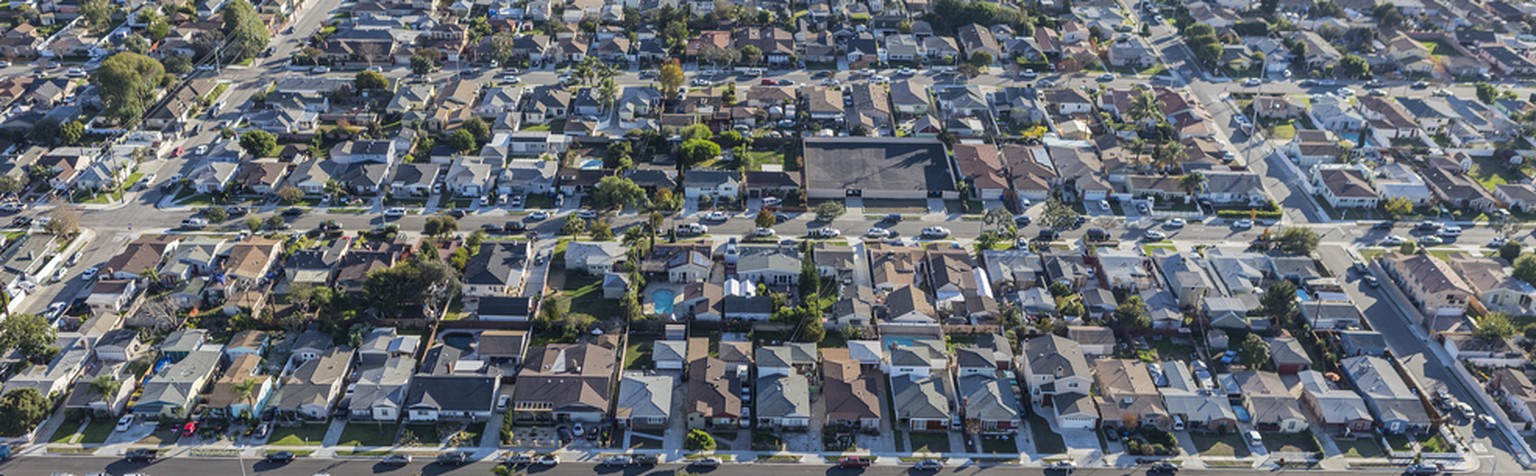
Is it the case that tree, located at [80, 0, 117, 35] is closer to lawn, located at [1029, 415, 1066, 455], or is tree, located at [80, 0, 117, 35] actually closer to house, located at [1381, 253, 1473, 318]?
lawn, located at [1029, 415, 1066, 455]

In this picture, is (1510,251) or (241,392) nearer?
(241,392)

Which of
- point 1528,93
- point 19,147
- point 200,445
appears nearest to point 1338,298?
point 1528,93

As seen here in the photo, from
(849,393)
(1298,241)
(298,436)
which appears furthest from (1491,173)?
(298,436)

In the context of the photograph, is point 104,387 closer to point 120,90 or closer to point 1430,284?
point 120,90

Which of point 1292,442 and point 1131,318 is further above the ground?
point 1131,318

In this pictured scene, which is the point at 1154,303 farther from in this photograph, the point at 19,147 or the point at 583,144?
the point at 19,147

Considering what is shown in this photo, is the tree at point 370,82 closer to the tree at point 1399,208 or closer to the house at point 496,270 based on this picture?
the house at point 496,270

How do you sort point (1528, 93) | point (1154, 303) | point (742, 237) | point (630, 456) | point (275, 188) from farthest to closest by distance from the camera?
point (1528, 93), point (275, 188), point (742, 237), point (1154, 303), point (630, 456)
